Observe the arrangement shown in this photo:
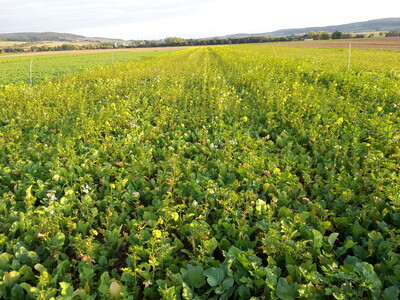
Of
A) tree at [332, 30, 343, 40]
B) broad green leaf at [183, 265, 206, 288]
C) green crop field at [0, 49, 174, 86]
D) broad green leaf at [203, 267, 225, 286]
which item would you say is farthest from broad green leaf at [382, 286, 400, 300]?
tree at [332, 30, 343, 40]

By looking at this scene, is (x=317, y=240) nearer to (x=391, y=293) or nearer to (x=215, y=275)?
(x=391, y=293)

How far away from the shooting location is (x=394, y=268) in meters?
2.35

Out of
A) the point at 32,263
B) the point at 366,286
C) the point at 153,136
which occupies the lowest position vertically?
the point at 32,263

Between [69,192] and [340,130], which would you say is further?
[340,130]

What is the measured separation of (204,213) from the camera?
3.23 metres

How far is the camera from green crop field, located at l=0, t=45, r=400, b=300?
2377 millimetres

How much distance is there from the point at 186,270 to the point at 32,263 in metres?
1.57

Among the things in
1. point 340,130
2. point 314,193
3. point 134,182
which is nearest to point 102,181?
point 134,182

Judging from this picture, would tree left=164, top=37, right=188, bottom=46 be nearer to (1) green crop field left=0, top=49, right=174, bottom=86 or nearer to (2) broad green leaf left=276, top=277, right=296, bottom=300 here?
(1) green crop field left=0, top=49, right=174, bottom=86

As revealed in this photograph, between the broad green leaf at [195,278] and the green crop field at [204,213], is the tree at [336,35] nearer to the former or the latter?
the green crop field at [204,213]

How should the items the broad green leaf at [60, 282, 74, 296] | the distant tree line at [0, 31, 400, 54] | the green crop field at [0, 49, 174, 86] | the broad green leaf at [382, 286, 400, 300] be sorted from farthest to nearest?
the distant tree line at [0, 31, 400, 54]
the green crop field at [0, 49, 174, 86]
the broad green leaf at [60, 282, 74, 296]
the broad green leaf at [382, 286, 400, 300]

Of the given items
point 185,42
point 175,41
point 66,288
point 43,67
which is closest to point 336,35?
point 185,42

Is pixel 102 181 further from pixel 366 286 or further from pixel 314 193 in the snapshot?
pixel 366 286

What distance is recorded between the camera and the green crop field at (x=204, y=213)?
238cm
